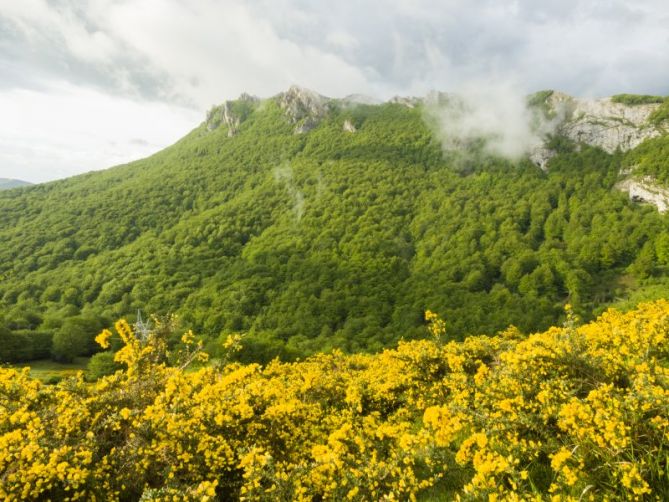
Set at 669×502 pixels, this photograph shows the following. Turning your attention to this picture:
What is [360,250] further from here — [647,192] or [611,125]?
[611,125]

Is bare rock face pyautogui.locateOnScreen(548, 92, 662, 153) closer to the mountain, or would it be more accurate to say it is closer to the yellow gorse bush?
the mountain

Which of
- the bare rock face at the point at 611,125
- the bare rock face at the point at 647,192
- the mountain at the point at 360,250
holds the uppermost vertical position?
the bare rock face at the point at 611,125

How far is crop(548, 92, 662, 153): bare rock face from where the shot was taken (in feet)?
559

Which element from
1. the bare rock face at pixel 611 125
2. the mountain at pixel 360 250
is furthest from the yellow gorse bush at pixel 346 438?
the bare rock face at pixel 611 125

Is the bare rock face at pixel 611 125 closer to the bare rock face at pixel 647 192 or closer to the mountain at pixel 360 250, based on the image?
the mountain at pixel 360 250

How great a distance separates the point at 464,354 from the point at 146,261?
508 ft

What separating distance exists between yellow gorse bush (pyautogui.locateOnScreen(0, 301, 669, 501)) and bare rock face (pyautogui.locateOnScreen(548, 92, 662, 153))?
211179 mm

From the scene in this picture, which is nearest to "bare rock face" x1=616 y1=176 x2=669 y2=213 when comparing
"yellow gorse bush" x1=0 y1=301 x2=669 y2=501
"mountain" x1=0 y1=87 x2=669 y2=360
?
"mountain" x1=0 y1=87 x2=669 y2=360

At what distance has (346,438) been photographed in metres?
8.23

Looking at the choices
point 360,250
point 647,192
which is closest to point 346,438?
point 360,250

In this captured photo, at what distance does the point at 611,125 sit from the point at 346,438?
229m

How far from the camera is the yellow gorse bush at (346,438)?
5633mm

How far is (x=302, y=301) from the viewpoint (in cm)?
12550

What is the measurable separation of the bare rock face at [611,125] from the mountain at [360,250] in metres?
0.72
